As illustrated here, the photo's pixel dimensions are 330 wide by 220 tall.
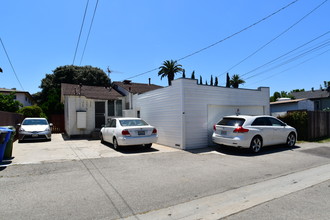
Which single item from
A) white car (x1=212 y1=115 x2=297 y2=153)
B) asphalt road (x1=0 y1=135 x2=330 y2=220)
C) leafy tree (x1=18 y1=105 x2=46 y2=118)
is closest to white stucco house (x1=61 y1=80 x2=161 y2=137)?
leafy tree (x1=18 y1=105 x2=46 y2=118)

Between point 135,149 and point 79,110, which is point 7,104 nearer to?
point 79,110

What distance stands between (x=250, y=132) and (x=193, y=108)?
9.16 ft

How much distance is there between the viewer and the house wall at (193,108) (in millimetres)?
9912

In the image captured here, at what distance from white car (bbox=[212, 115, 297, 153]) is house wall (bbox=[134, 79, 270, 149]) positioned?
3.76ft

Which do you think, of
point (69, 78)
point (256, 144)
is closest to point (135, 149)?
point (256, 144)

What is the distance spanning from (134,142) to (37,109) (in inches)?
655

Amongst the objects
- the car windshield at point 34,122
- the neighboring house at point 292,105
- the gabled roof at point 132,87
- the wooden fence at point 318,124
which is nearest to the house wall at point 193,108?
the wooden fence at point 318,124

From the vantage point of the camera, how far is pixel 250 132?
8531mm

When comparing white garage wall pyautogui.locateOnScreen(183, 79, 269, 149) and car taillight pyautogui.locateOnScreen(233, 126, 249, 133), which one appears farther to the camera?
white garage wall pyautogui.locateOnScreen(183, 79, 269, 149)

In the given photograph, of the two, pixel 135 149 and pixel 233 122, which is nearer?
pixel 233 122

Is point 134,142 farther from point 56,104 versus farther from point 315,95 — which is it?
point 315,95

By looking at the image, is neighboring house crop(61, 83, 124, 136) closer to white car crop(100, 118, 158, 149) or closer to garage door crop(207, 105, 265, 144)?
white car crop(100, 118, 158, 149)

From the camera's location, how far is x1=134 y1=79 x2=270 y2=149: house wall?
9.91 meters

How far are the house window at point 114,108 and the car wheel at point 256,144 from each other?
37.2 feet
